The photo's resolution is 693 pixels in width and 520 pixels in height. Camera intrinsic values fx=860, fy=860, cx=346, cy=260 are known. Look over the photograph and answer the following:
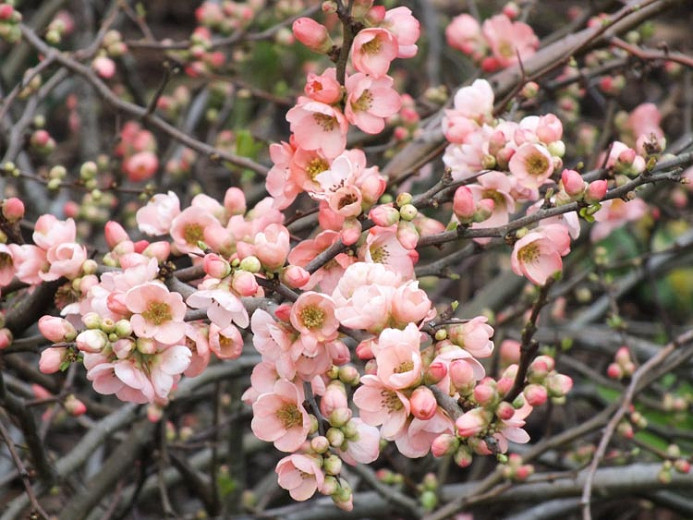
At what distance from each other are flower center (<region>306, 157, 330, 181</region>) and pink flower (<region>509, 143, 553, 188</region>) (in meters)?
0.30

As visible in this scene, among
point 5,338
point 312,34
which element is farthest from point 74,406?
point 312,34

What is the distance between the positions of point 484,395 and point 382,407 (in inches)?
5.3

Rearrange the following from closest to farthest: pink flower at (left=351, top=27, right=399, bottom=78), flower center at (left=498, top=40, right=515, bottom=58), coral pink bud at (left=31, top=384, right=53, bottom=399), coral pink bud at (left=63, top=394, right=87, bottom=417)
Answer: pink flower at (left=351, top=27, right=399, bottom=78) → coral pink bud at (left=63, top=394, right=87, bottom=417) → coral pink bud at (left=31, top=384, right=53, bottom=399) → flower center at (left=498, top=40, right=515, bottom=58)

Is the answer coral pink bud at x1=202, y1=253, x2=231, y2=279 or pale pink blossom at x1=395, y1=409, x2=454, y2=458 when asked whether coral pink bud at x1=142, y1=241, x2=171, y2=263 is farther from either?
pale pink blossom at x1=395, y1=409, x2=454, y2=458

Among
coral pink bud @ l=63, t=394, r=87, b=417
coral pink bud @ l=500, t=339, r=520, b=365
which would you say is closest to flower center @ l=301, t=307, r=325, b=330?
coral pink bud @ l=63, t=394, r=87, b=417

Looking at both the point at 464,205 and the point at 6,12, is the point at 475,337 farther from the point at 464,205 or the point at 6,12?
the point at 6,12

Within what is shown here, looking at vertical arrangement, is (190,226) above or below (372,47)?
below

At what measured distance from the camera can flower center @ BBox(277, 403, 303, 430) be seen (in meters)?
1.20

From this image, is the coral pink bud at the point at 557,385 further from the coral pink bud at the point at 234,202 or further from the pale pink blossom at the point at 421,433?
the coral pink bud at the point at 234,202

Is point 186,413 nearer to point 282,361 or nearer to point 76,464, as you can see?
point 76,464

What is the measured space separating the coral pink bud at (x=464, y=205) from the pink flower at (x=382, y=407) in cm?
32

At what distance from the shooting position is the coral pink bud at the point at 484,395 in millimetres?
1071

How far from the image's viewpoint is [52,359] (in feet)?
3.92

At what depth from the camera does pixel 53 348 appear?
120 centimetres
